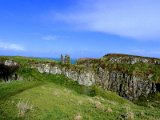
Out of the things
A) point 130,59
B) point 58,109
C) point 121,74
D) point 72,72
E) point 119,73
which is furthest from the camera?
point 130,59

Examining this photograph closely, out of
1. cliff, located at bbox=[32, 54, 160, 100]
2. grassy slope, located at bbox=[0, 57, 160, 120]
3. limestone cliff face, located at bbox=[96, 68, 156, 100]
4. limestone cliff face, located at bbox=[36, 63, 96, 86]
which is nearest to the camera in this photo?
grassy slope, located at bbox=[0, 57, 160, 120]

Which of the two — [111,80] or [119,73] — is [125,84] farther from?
[111,80]

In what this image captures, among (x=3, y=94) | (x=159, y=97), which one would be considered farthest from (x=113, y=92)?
(x=3, y=94)

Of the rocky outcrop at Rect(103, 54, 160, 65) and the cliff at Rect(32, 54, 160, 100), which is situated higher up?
the rocky outcrop at Rect(103, 54, 160, 65)

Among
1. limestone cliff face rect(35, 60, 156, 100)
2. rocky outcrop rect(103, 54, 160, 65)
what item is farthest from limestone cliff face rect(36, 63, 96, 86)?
rocky outcrop rect(103, 54, 160, 65)

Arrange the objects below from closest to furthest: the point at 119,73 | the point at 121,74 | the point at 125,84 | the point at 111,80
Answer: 1. the point at 125,84
2. the point at 121,74
3. the point at 119,73
4. the point at 111,80

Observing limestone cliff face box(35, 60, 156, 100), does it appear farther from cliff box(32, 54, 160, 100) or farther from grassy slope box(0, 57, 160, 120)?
grassy slope box(0, 57, 160, 120)

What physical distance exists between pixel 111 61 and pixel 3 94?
223ft

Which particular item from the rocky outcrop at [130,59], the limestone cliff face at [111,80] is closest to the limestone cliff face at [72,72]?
the limestone cliff face at [111,80]

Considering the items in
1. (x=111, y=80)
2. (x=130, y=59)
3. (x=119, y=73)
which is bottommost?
(x=111, y=80)

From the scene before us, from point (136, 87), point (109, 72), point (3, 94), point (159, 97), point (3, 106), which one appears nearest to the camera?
point (3, 106)

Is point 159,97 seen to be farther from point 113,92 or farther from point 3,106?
point 3,106

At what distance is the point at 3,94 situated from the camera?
1775 inches

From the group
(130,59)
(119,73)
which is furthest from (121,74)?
(130,59)
